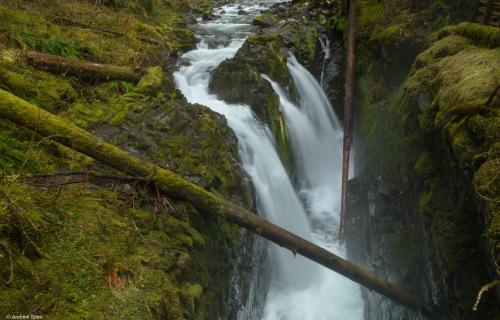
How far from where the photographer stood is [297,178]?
11109mm

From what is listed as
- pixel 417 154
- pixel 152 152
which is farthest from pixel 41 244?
pixel 417 154

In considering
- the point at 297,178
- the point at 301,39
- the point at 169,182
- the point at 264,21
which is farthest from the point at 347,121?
the point at 264,21

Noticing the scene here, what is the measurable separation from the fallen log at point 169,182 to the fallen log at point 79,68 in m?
2.80

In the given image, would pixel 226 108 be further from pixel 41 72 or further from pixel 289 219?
pixel 41 72

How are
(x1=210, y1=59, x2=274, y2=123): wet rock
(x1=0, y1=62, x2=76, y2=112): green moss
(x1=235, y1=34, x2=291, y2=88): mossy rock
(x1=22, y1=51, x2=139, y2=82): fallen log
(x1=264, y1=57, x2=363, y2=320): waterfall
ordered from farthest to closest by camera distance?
(x1=235, y1=34, x2=291, y2=88): mossy rock → (x1=210, y1=59, x2=274, y2=123): wet rock → (x1=264, y1=57, x2=363, y2=320): waterfall → (x1=22, y1=51, x2=139, y2=82): fallen log → (x1=0, y1=62, x2=76, y2=112): green moss

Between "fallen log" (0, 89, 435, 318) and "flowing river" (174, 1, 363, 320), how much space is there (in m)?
2.47

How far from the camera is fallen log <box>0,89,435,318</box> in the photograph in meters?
4.75

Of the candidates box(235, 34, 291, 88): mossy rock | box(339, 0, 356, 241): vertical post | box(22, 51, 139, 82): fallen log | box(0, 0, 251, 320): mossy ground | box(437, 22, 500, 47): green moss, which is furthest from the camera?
box(235, 34, 291, 88): mossy rock

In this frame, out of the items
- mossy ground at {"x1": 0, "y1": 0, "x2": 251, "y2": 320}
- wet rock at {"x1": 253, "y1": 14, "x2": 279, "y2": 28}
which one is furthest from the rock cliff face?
wet rock at {"x1": 253, "y1": 14, "x2": 279, "y2": 28}

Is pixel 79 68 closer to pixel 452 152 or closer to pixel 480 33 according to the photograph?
pixel 452 152

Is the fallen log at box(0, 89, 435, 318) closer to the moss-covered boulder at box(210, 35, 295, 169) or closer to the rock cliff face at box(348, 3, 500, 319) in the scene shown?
the rock cliff face at box(348, 3, 500, 319)

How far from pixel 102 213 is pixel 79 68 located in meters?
4.45

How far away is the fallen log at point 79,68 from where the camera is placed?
23.7 feet

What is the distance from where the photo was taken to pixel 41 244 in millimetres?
3580
